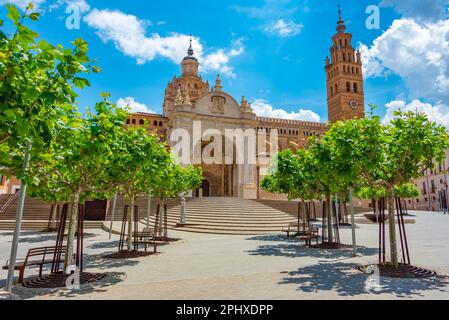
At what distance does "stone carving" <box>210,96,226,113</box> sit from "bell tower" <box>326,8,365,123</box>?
158ft

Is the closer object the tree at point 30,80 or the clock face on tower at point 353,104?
the tree at point 30,80

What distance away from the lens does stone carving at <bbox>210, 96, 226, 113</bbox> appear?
41.6 m

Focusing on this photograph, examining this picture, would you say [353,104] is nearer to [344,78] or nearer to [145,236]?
[344,78]

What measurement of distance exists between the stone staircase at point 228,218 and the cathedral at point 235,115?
8.95 m

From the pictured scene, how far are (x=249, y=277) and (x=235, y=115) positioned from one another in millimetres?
35901

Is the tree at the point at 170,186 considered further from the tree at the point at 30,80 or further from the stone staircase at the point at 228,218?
the tree at the point at 30,80

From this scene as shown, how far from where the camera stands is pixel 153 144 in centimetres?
1141

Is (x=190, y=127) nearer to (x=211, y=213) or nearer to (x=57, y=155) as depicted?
(x=211, y=213)

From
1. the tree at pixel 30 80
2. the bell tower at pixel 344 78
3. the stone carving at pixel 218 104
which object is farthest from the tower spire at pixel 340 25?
the tree at pixel 30 80

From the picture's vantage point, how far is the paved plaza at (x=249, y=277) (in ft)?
21.1

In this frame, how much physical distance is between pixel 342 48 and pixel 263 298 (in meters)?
89.2

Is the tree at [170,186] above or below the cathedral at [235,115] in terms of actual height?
below

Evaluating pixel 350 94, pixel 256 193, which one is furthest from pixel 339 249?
pixel 350 94

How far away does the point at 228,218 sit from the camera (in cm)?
2417
